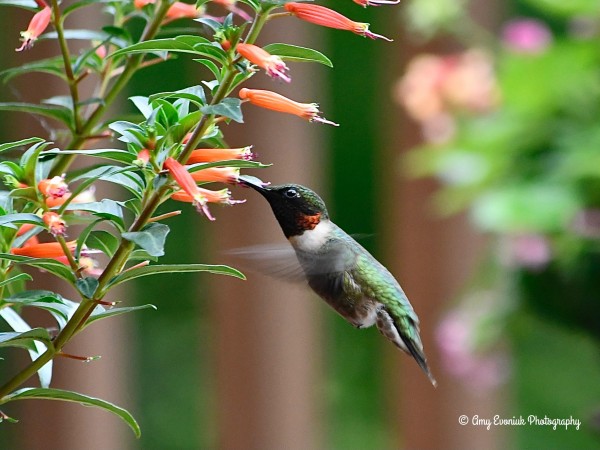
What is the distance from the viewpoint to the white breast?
95cm

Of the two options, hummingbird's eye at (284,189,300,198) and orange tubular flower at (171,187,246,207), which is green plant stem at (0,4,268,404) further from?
hummingbird's eye at (284,189,300,198)

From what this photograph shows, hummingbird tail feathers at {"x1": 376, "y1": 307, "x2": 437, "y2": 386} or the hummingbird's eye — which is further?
hummingbird tail feathers at {"x1": 376, "y1": 307, "x2": 437, "y2": 386}

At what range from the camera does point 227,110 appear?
626mm

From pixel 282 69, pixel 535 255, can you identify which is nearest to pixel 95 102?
pixel 282 69

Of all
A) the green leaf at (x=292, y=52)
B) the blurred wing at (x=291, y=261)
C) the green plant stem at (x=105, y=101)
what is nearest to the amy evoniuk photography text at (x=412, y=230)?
the blurred wing at (x=291, y=261)

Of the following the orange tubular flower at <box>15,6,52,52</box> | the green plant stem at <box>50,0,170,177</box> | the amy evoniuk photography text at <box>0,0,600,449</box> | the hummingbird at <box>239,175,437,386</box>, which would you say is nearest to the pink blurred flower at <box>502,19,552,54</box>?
the amy evoniuk photography text at <box>0,0,600,449</box>

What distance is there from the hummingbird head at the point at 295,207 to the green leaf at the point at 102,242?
16cm

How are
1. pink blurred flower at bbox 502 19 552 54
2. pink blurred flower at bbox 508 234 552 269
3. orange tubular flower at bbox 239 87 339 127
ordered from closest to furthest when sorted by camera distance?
1. orange tubular flower at bbox 239 87 339 127
2. pink blurred flower at bbox 508 234 552 269
3. pink blurred flower at bbox 502 19 552 54

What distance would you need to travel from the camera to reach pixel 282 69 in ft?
2.28

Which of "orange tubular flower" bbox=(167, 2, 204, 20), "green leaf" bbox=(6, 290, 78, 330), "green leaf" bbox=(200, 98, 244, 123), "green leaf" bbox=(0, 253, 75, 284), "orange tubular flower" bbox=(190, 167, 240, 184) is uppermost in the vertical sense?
"orange tubular flower" bbox=(167, 2, 204, 20)

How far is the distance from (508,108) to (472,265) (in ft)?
1.32

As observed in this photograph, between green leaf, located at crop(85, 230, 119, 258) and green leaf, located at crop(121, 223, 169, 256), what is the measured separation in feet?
0.37

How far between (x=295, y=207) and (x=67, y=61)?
0.26 meters

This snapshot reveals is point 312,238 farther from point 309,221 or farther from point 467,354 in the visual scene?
point 467,354
